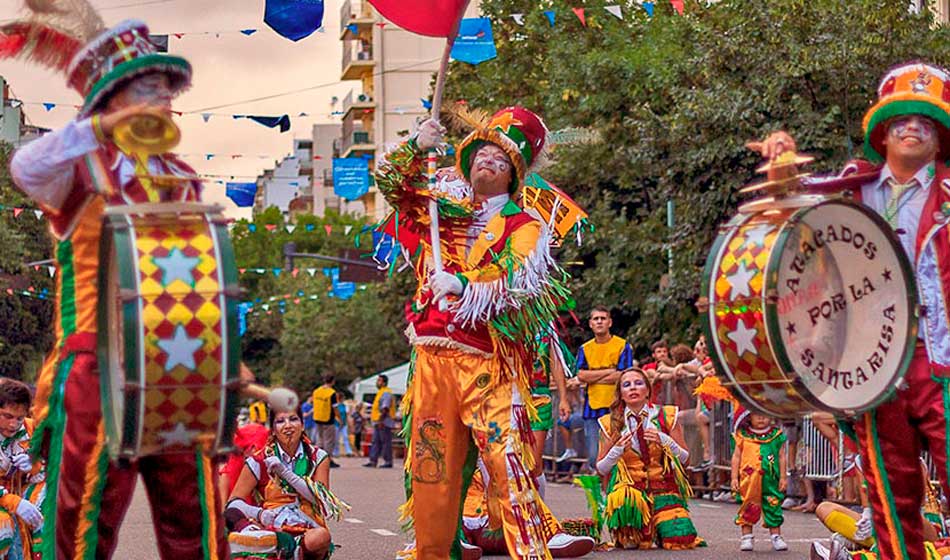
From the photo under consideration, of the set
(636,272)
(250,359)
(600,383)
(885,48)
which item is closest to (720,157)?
(885,48)

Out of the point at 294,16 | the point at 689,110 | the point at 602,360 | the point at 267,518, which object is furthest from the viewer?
the point at 689,110

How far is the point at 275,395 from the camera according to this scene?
253 inches

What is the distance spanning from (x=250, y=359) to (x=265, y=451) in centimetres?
7987

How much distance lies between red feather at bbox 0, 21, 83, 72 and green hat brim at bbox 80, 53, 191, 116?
395mm

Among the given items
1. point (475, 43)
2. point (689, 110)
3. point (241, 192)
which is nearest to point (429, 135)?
Answer: point (689, 110)

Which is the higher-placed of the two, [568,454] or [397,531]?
[568,454]

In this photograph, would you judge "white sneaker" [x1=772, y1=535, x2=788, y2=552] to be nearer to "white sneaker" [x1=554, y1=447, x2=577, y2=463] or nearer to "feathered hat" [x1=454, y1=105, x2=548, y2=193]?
"feathered hat" [x1=454, y1=105, x2=548, y2=193]

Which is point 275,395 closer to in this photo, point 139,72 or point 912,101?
point 139,72

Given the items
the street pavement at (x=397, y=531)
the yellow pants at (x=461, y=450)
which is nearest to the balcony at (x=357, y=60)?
the street pavement at (x=397, y=531)

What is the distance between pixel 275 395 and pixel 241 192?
27934 mm

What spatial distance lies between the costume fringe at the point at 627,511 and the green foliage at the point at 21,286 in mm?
28960

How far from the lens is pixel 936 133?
770cm

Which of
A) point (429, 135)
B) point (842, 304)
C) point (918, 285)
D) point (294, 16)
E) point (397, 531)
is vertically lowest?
point (397, 531)

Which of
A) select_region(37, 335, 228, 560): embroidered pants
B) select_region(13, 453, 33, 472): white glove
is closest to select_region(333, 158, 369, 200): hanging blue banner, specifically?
select_region(13, 453, 33, 472): white glove
